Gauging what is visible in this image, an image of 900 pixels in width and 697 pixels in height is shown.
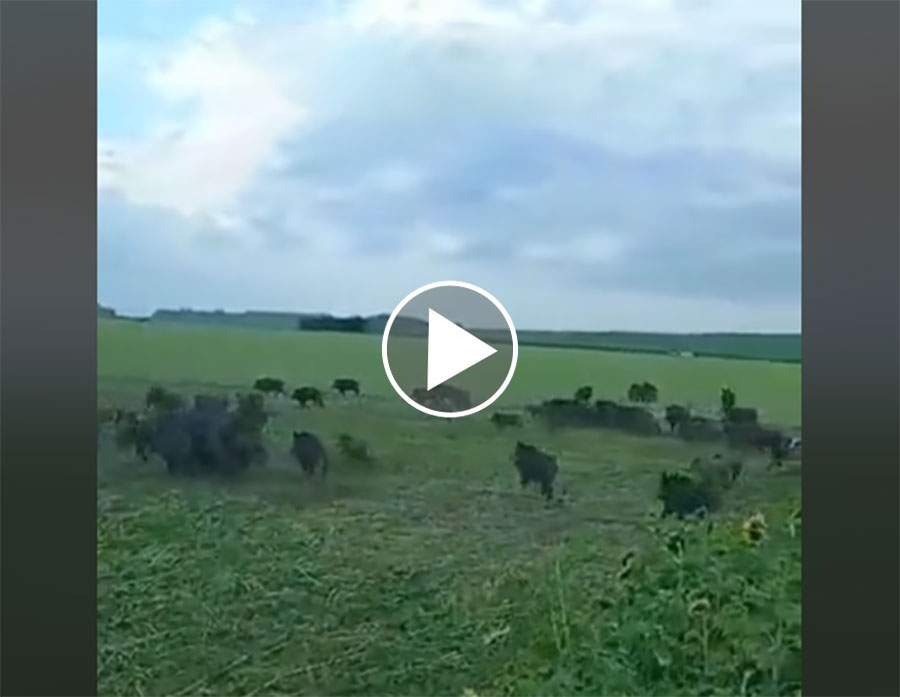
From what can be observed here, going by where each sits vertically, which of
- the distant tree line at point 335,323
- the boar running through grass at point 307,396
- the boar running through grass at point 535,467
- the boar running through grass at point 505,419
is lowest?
the boar running through grass at point 535,467

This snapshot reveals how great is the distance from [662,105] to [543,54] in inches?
9.5

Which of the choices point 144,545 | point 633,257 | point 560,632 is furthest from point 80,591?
point 633,257

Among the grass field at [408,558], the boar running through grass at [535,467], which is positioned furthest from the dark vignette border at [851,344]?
the boar running through grass at [535,467]

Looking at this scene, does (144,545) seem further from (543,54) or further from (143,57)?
(543,54)

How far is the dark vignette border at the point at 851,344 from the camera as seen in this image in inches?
82.3

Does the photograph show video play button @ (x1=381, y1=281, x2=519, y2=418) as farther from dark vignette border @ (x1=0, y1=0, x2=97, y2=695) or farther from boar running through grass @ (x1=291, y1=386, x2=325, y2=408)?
dark vignette border @ (x1=0, y1=0, x2=97, y2=695)

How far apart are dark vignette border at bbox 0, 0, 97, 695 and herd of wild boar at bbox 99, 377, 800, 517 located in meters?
0.13

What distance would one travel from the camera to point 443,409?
2197mm

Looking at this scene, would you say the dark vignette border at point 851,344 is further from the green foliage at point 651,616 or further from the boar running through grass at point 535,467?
the boar running through grass at point 535,467

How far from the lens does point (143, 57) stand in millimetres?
2203

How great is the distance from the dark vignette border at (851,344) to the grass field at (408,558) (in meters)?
0.12

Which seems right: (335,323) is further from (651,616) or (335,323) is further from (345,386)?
(651,616)

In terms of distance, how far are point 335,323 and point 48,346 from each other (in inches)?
Answer: 20.6

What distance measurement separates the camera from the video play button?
7.16 ft
